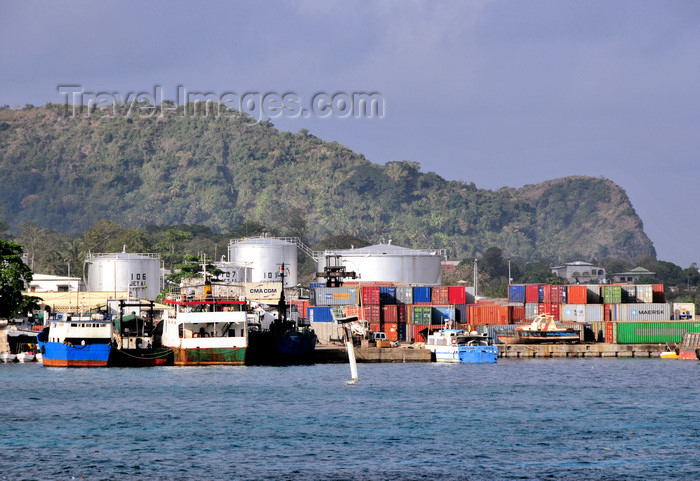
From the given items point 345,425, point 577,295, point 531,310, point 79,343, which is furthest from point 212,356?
point 577,295

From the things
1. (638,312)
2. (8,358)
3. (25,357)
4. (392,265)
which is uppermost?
(392,265)

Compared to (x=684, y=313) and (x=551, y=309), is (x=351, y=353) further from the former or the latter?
(x=684, y=313)

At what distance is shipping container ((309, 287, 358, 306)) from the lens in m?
131

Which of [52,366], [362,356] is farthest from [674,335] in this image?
[52,366]

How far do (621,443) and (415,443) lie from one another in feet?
35.0

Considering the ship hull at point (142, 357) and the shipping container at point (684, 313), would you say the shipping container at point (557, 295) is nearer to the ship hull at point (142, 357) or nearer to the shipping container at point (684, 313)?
the shipping container at point (684, 313)

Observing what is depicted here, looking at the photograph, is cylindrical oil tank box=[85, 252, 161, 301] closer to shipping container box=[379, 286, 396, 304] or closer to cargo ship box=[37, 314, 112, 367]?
shipping container box=[379, 286, 396, 304]

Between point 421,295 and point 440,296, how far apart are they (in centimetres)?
245

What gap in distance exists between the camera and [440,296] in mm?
132500

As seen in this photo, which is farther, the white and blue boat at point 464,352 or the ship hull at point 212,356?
the white and blue boat at point 464,352

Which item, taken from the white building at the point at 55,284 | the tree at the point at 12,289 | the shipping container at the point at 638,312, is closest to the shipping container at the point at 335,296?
the shipping container at the point at 638,312

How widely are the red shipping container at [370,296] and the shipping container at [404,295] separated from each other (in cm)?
376

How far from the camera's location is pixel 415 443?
55188mm

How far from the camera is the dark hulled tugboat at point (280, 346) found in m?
100
